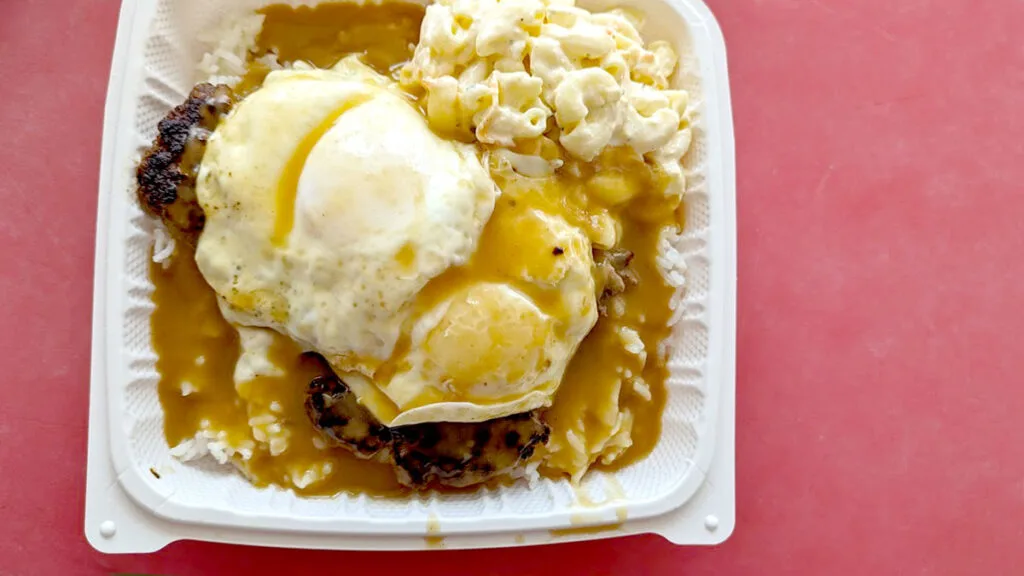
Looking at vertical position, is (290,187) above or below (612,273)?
above

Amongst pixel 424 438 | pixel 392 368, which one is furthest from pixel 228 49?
pixel 424 438

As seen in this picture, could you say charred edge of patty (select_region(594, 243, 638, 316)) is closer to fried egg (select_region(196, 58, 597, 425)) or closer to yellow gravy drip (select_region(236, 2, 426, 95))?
fried egg (select_region(196, 58, 597, 425))

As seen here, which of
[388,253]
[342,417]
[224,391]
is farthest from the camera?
[224,391]

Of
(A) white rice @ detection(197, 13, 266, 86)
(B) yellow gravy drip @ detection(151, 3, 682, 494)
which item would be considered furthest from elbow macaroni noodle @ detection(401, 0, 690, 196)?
(A) white rice @ detection(197, 13, 266, 86)

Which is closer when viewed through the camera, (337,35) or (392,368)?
(392,368)

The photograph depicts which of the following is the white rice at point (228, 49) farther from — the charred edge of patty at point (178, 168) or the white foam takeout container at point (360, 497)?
the charred edge of patty at point (178, 168)

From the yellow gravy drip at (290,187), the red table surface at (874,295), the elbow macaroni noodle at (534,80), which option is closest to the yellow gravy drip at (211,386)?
the yellow gravy drip at (290,187)

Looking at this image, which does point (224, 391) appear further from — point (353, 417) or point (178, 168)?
point (178, 168)
